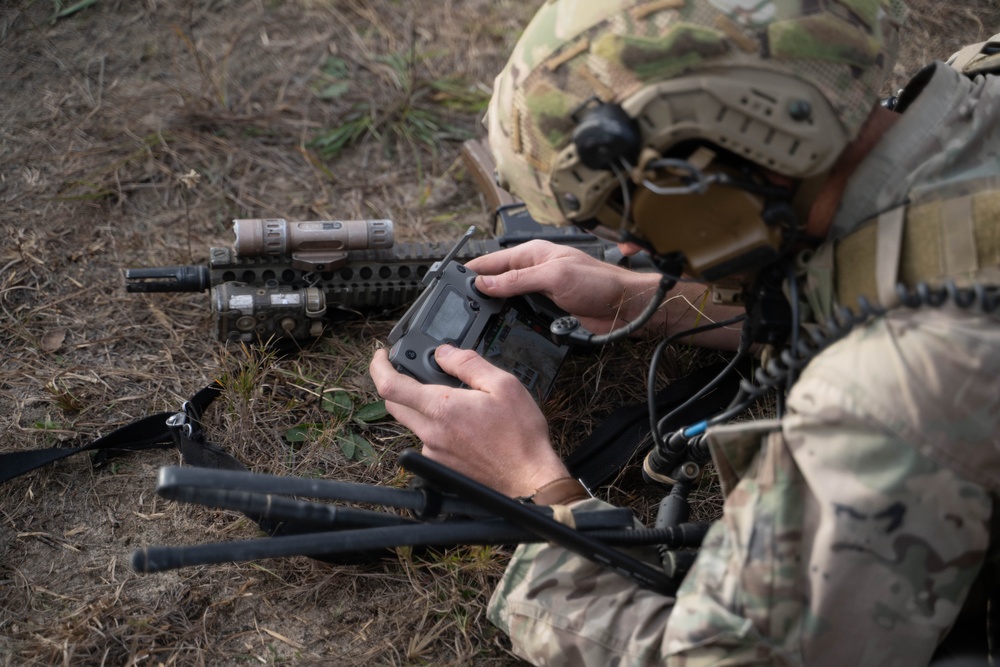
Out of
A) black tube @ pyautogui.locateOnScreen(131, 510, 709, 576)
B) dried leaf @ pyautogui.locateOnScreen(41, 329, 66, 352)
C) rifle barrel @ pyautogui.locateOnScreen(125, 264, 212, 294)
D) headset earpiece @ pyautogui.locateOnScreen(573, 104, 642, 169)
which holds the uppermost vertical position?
headset earpiece @ pyautogui.locateOnScreen(573, 104, 642, 169)

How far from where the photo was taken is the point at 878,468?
197 centimetres

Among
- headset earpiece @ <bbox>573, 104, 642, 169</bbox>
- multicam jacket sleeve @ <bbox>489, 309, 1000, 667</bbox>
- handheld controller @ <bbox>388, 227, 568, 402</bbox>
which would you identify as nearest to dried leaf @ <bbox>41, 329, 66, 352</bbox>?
handheld controller @ <bbox>388, 227, 568, 402</bbox>

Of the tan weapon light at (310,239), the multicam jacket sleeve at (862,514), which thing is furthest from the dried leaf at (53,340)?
the multicam jacket sleeve at (862,514)

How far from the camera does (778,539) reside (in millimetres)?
2076

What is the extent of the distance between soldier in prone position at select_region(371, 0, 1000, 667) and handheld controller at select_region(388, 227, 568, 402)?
81cm

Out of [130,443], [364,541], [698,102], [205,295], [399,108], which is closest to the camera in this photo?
[698,102]

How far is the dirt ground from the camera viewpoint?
2906mm

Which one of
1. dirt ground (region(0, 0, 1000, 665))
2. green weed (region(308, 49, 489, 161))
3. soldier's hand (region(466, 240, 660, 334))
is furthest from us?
green weed (region(308, 49, 489, 161))

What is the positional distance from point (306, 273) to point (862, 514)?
7.84ft

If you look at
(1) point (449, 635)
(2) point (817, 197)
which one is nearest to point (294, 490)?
(1) point (449, 635)

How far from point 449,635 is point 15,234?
276 centimetres

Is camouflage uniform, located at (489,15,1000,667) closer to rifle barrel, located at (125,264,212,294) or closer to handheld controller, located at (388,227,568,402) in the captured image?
handheld controller, located at (388,227,568,402)

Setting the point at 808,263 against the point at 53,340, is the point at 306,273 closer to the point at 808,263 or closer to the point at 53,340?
the point at 53,340

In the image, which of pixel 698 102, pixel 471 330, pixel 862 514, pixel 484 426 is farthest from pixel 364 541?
pixel 698 102
